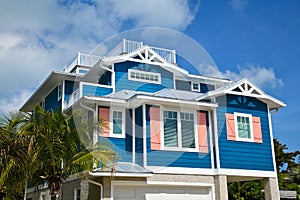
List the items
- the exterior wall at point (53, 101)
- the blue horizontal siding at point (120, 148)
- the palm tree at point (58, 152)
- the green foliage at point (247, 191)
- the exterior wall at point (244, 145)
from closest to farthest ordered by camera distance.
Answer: the palm tree at point (58, 152)
the blue horizontal siding at point (120, 148)
the exterior wall at point (244, 145)
the exterior wall at point (53, 101)
the green foliage at point (247, 191)

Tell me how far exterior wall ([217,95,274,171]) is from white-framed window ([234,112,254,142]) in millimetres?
163

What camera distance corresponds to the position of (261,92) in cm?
1582

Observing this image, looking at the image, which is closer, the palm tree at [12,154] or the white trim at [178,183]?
the palm tree at [12,154]

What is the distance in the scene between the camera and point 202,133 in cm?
1421

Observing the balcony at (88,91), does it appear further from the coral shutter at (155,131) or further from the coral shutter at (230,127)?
the coral shutter at (230,127)

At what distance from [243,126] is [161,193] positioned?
4166mm

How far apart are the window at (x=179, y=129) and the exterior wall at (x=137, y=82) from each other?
3.80 feet

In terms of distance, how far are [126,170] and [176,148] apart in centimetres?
189

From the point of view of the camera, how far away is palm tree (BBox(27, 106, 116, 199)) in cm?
1139

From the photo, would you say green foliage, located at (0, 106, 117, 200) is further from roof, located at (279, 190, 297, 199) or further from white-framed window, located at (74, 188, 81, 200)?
roof, located at (279, 190, 297, 199)

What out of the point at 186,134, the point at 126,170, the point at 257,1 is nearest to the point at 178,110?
the point at 186,134

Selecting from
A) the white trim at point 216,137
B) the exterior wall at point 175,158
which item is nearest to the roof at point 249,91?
the white trim at point 216,137

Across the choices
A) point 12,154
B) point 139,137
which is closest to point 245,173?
point 139,137

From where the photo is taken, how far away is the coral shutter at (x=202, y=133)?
1419 cm
